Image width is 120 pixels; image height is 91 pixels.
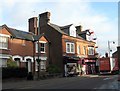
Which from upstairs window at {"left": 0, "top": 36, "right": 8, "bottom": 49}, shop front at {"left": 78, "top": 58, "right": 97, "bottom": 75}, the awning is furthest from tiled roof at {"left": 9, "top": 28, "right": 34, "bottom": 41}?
shop front at {"left": 78, "top": 58, "right": 97, "bottom": 75}

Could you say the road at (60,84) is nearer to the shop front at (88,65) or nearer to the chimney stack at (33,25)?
the chimney stack at (33,25)

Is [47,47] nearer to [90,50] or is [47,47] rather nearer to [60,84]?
[90,50]

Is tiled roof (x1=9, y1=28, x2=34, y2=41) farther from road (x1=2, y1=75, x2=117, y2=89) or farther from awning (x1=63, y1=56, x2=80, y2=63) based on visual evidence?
road (x1=2, y1=75, x2=117, y2=89)

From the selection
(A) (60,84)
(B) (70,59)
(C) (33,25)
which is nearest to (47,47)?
(B) (70,59)

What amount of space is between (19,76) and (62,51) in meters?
14.1

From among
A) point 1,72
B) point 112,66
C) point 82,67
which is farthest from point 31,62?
point 112,66

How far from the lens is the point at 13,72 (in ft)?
111

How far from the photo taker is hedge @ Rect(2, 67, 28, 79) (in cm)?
3288

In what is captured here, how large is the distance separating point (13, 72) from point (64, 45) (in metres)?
16.0

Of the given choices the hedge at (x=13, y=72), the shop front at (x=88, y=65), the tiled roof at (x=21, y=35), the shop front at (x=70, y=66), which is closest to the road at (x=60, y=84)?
the hedge at (x=13, y=72)

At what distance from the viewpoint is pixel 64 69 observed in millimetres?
46781

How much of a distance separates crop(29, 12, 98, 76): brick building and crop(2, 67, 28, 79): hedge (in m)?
12.3

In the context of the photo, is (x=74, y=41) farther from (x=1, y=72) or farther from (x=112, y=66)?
(x=1, y=72)

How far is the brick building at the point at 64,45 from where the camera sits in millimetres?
47750
